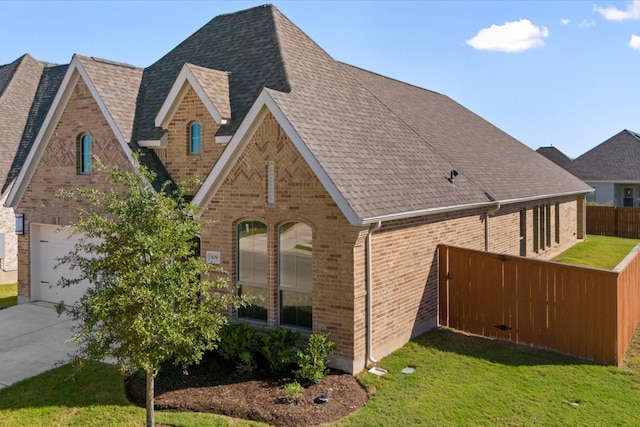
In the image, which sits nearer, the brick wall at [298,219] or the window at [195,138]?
the brick wall at [298,219]

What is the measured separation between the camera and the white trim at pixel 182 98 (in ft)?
41.2

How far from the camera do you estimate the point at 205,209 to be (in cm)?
1189

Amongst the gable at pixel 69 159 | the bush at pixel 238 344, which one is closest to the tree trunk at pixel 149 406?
the bush at pixel 238 344

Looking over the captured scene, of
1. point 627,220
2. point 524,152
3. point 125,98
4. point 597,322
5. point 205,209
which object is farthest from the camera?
point 627,220

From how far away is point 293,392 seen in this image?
8867 mm

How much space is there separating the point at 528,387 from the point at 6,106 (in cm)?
2374

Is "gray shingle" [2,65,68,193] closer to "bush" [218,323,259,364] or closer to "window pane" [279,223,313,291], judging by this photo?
"window pane" [279,223,313,291]

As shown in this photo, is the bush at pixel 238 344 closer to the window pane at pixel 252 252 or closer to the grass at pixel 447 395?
the window pane at pixel 252 252

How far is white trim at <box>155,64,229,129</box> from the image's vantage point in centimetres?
1256

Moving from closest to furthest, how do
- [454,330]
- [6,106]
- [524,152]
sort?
[454,330], [6,106], [524,152]

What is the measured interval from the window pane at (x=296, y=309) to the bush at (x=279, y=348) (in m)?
0.56

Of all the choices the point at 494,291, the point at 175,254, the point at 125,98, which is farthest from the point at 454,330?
the point at 125,98

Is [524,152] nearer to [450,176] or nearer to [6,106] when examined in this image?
[450,176]

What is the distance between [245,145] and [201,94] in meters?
2.54
